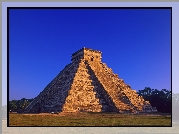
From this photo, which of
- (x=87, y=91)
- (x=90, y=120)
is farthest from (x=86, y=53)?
(x=90, y=120)

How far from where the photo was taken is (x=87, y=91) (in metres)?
16.9

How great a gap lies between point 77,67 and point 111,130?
283 inches

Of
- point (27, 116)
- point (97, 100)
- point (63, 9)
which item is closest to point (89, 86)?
point (97, 100)

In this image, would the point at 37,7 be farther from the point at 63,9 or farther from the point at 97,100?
the point at 97,100

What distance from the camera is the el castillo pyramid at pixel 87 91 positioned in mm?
15500

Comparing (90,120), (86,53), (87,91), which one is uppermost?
(86,53)

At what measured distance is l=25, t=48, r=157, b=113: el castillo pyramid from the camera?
1550 cm

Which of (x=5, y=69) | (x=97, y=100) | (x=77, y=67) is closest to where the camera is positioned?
(x=5, y=69)

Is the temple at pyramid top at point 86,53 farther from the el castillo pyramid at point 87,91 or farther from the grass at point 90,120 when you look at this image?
the grass at point 90,120

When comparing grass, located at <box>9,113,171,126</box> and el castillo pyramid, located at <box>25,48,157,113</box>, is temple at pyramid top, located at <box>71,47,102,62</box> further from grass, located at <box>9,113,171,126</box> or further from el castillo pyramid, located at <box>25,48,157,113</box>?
grass, located at <box>9,113,171,126</box>

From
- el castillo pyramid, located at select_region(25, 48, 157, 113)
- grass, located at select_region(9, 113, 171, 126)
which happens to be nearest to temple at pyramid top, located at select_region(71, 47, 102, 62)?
el castillo pyramid, located at select_region(25, 48, 157, 113)

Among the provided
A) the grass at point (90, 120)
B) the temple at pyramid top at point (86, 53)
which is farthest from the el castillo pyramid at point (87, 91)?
the grass at point (90, 120)

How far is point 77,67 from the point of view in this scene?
728 inches

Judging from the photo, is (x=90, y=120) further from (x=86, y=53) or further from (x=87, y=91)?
(x=87, y=91)
